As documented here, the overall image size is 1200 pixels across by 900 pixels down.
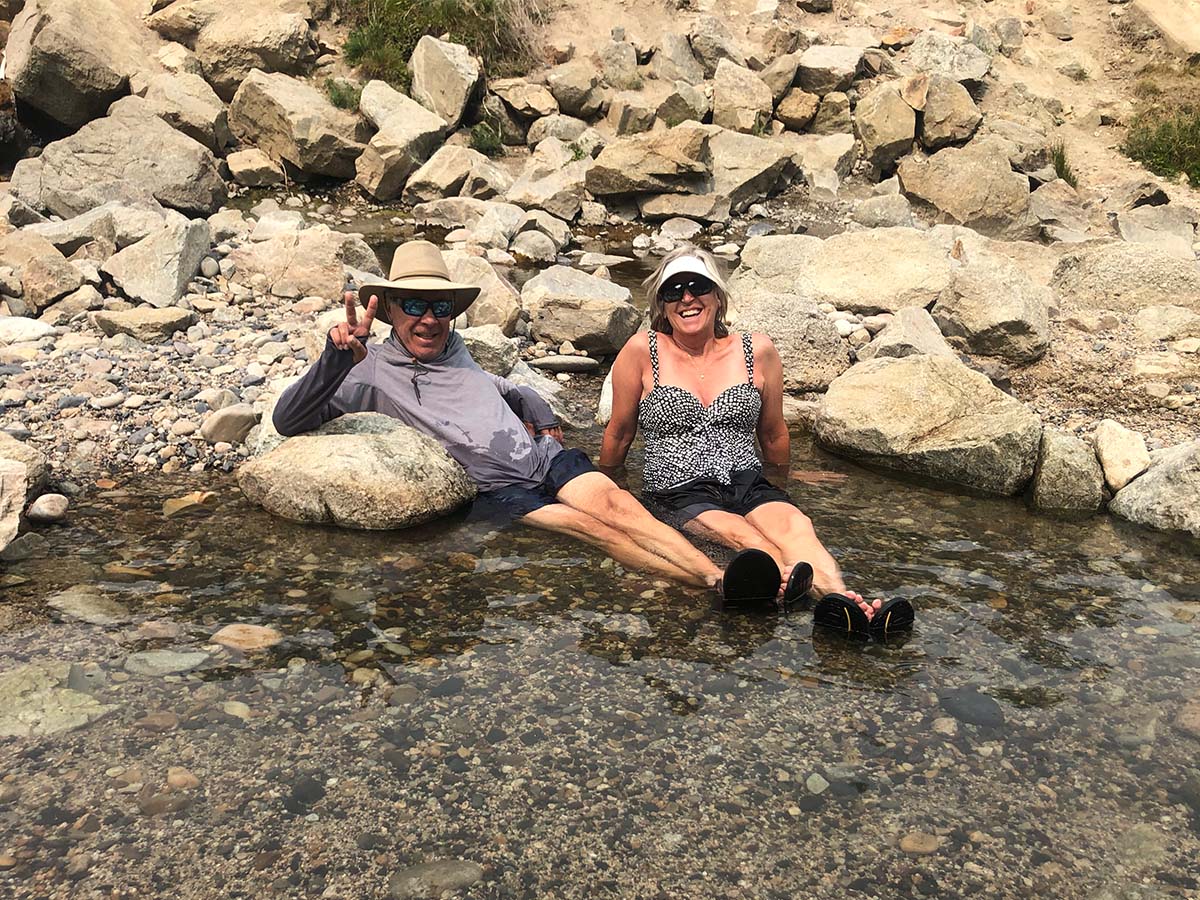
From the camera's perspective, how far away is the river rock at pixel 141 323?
853cm

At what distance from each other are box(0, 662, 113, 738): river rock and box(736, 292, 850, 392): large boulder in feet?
21.0

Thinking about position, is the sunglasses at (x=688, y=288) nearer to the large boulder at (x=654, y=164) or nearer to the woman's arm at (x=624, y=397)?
the woman's arm at (x=624, y=397)

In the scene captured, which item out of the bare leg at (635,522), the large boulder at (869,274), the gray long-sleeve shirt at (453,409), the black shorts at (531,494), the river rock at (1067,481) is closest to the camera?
the bare leg at (635,522)

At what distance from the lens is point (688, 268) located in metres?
5.82

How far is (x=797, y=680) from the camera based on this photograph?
179 inches

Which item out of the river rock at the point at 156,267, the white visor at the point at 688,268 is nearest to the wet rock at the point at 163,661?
the white visor at the point at 688,268

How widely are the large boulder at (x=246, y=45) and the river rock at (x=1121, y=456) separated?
1623 centimetres

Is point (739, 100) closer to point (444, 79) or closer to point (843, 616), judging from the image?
point (444, 79)

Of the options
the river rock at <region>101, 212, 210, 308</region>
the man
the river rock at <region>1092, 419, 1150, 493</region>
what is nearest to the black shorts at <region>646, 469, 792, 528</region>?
the man

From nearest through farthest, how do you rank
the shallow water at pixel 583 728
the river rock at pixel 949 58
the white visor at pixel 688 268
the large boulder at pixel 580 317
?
the shallow water at pixel 583 728 → the white visor at pixel 688 268 → the large boulder at pixel 580 317 → the river rock at pixel 949 58

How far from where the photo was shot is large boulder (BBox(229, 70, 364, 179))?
16922 millimetres

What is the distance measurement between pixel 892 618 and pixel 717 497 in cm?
145

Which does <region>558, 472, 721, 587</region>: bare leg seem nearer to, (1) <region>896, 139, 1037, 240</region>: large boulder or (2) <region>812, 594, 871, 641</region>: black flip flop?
(2) <region>812, 594, 871, 641</region>: black flip flop

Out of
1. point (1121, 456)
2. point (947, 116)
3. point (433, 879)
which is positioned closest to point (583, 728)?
point (433, 879)
